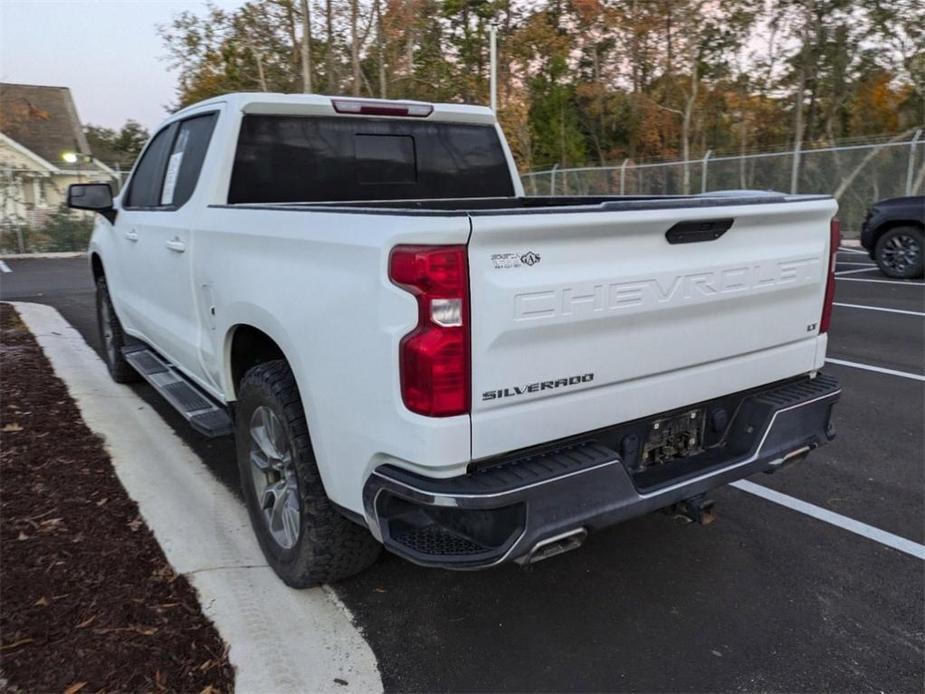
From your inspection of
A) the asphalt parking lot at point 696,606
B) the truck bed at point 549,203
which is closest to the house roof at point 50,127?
the truck bed at point 549,203

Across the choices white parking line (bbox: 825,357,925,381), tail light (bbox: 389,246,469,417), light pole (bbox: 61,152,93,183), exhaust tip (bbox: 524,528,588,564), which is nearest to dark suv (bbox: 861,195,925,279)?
white parking line (bbox: 825,357,925,381)

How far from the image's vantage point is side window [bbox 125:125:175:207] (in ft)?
15.4

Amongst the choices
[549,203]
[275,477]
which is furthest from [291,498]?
[549,203]

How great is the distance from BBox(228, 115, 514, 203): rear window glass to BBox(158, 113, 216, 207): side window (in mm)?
329

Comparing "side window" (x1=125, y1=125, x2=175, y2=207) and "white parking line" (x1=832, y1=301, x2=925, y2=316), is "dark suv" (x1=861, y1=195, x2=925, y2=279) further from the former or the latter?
"side window" (x1=125, y1=125, x2=175, y2=207)

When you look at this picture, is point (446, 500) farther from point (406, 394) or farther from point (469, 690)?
point (469, 690)

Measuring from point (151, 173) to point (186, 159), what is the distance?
89cm

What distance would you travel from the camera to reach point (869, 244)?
11.9 m

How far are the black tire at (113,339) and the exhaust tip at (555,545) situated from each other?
15.3 feet

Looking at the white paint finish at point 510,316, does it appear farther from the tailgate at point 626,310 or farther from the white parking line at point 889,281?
the white parking line at point 889,281

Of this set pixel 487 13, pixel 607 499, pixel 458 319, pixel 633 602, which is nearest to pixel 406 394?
pixel 458 319

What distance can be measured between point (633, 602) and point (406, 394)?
1.53 meters

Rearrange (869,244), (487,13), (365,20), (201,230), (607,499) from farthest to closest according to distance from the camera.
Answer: (487,13), (365,20), (869,244), (201,230), (607,499)

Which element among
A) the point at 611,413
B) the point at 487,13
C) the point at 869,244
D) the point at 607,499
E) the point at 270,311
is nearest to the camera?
the point at 607,499
